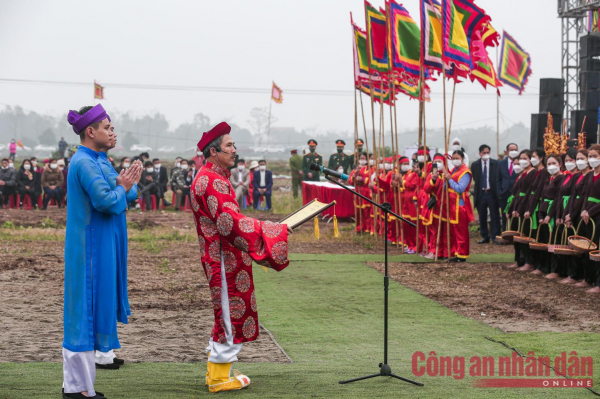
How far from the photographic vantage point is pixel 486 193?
50.4 feet

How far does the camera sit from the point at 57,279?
10.6 metres

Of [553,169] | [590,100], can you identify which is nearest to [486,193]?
[590,100]

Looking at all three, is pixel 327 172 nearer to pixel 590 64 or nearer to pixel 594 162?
pixel 594 162

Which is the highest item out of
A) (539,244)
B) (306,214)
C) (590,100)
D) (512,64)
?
(512,64)

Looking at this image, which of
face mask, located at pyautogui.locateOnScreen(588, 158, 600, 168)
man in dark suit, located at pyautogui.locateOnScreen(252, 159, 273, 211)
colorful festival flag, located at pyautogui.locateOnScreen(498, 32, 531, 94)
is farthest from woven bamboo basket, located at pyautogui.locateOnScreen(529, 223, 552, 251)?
man in dark suit, located at pyautogui.locateOnScreen(252, 159, 273, 211)

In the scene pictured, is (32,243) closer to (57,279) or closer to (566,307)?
(57,279)

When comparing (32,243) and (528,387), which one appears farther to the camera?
(32,243)

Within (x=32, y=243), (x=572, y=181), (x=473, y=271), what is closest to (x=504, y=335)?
(x=572, y=181)

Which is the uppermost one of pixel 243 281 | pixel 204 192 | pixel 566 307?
pixel 204 192

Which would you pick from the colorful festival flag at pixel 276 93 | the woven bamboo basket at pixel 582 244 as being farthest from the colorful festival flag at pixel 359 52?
the colorful festival flag at pixel 276 93

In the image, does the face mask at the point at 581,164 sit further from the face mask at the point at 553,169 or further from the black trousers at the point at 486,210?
the black trousers at the point at 486,210

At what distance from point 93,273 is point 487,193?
1161 centimetres

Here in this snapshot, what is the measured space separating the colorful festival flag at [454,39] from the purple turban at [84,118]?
27.1 ft

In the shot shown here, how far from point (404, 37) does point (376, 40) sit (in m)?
1.15
